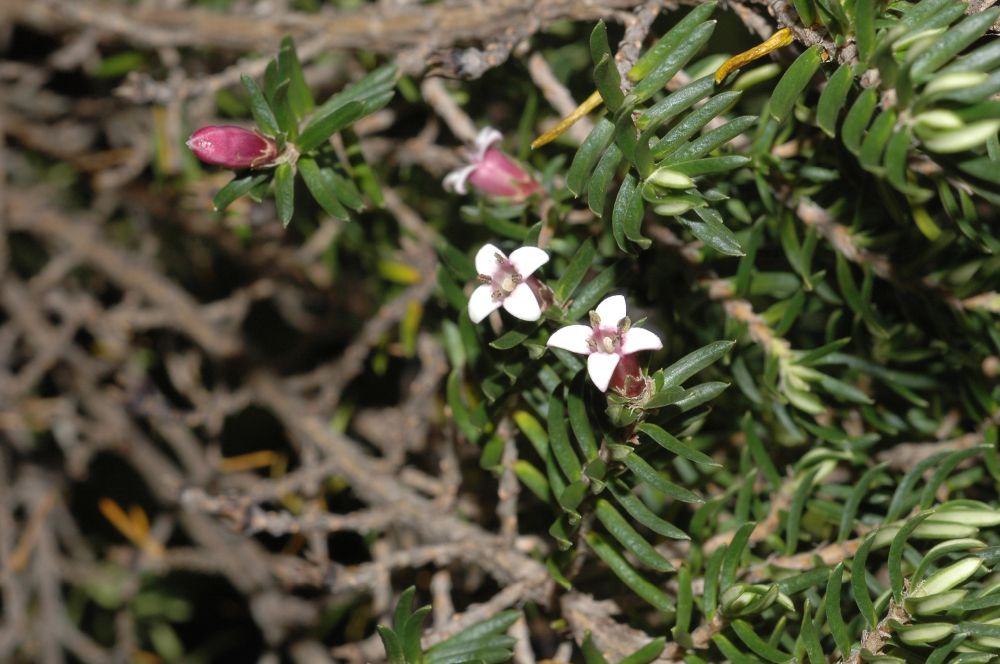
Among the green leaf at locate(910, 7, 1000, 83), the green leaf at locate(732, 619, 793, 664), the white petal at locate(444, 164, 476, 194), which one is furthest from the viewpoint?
the white petal at locate(444, 164, 476, 194)

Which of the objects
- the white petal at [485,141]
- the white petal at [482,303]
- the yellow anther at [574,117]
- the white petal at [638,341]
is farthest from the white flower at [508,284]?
the white petal at [485,141]

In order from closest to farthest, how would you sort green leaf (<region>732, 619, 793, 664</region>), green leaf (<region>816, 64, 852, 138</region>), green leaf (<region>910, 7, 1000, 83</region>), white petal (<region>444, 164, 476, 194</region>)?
green leaf (<region>910, 7, 1000, 83</region>) → green leaf (<region>816, 64, 852, 138</region>) → green leaf (<region>732, 619, 793, 664</region>) → white petal (<region>444, 164, 476, 194</region>)

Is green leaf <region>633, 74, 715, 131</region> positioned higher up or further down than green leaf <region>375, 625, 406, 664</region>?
higher up

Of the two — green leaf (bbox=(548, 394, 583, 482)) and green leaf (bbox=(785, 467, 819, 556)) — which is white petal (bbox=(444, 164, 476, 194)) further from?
green leaf (bbox=(785, 467, 819, 556))

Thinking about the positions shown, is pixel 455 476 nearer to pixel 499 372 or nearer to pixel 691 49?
pixel 499 372

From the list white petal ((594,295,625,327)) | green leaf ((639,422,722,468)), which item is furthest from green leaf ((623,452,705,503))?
white petal ((594,295,625,327))

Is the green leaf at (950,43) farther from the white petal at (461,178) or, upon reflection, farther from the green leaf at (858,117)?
the white petal at (461,178)

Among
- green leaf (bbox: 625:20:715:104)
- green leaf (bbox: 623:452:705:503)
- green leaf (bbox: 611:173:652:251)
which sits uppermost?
green leaf (bbox: 625:20:715:104)

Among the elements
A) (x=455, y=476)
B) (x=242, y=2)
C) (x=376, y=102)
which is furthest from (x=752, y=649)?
(x=242, y=2)

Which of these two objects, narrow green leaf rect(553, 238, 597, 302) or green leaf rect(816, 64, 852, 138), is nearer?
green leaf rect(816, 64, 852, 138)
